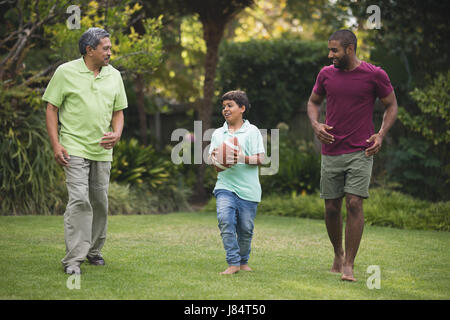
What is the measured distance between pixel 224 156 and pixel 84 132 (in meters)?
1.21

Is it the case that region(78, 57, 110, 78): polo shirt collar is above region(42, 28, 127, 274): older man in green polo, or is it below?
above

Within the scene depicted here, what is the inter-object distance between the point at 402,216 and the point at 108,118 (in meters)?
5.43

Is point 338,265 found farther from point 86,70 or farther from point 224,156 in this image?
point 86,70

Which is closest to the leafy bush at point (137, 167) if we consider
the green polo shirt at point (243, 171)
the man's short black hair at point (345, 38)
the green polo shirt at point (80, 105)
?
the green polo shirt at point (80, 105)

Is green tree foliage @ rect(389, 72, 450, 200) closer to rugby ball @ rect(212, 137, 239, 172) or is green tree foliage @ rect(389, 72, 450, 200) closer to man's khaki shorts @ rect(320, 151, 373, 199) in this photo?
man's khaki shorts @ rect(320, 151, 373, 199)

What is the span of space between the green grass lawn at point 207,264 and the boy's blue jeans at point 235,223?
0.67ft

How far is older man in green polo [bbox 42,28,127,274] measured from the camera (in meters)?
5.17

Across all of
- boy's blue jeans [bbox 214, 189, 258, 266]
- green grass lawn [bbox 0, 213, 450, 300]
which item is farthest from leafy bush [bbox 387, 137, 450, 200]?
boy's blue jeans [bbox 214, 189, 258, 266]

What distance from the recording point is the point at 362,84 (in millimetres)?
5188

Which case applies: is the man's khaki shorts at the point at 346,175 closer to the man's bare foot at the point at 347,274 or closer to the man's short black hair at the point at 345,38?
the man's bare foot at the point at 347,274

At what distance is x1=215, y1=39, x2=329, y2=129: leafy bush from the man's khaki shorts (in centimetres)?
865

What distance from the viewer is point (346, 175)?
5273mm
